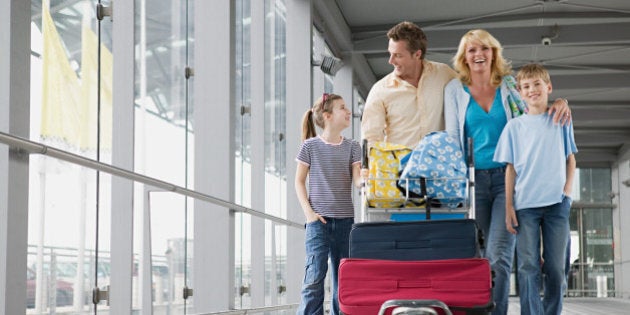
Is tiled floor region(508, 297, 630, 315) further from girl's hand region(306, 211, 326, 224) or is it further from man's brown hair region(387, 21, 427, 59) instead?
man's brown hair region(387, 21, 427, 59)

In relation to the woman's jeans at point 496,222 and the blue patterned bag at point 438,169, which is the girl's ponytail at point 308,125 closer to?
the woman's jeans at point 496,222

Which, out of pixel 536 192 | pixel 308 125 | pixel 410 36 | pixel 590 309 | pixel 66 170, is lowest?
pixel 590 309

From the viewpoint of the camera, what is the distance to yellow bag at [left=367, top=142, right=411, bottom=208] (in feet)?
13.6

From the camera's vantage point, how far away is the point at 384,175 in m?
4.17

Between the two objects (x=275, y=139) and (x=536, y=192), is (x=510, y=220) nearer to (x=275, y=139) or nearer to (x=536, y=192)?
(x=536, y=192)

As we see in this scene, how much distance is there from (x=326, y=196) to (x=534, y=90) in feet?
4.39

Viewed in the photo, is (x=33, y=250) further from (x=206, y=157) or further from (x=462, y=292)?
(x=206, y=157)

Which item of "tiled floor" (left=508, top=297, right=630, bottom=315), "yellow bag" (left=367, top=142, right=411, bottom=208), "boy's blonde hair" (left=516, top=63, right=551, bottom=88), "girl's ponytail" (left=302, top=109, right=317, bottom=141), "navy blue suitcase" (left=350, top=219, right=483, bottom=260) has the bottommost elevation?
"tiled floor" (left=508, top=297, right=630, bottom=315)

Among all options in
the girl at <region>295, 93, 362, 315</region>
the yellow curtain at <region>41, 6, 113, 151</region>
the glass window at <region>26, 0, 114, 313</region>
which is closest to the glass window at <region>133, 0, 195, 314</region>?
the glass window at <region>26, 0, 114, 313</region>

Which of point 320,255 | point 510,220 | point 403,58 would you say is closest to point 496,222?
point 510,220

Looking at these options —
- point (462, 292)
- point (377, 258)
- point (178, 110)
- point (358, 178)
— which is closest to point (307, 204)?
point (358, 178)

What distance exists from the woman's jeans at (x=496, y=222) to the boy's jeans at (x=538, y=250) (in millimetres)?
80

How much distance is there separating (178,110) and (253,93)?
93.8 inches

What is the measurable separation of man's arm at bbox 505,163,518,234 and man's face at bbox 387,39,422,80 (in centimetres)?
67
